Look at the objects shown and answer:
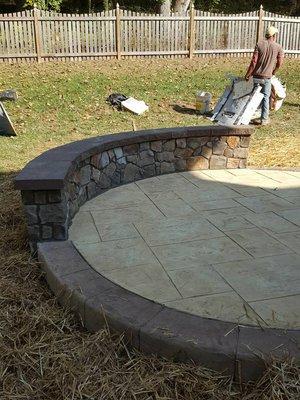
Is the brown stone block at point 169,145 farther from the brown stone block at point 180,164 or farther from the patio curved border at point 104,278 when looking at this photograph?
the brown stone block at point 180,164

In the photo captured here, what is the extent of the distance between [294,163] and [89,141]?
3.22 meters

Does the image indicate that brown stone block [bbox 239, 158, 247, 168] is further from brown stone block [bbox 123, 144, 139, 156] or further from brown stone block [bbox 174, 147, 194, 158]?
brown stone block [bbox 123, 144, 139, 156]

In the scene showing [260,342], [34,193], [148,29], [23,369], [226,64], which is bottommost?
[23,369]

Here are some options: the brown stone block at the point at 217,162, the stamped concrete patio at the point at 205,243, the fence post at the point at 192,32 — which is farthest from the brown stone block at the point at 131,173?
the fence post at the point at 192,32

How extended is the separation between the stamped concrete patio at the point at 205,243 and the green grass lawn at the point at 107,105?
2.01 meters

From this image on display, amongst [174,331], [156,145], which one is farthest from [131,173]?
[174,331]

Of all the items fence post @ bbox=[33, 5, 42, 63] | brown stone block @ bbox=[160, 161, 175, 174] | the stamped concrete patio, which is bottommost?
the stamped concrete patio

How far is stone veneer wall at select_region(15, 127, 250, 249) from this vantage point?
317 centimetres

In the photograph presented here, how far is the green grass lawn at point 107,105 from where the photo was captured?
283 inches

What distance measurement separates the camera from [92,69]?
40.2 ft

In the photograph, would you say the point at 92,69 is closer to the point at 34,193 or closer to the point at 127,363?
the point at 34,193

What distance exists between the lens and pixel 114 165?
484 cm

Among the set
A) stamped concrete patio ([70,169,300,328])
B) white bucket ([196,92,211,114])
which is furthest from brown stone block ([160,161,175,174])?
white bucket ([196,92,211,114])

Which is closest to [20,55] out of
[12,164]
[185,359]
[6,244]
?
[12,164]
